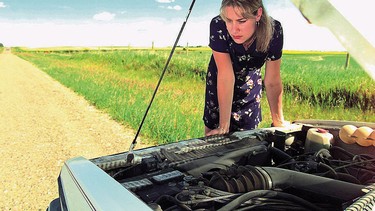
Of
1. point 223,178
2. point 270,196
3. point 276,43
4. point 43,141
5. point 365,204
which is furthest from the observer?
point 43,141

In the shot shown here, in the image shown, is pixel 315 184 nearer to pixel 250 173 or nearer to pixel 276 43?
pixel 250 173

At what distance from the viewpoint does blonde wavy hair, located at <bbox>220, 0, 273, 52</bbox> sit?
227cm

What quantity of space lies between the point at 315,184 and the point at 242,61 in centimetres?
147

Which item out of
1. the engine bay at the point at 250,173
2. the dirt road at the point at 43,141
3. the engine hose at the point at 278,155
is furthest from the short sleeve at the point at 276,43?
the dirt road at the point at 43,141

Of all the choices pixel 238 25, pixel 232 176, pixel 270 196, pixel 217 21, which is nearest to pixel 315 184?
pixel 270 196

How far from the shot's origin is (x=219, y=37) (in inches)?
103

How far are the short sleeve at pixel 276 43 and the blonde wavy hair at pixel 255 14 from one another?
56mm

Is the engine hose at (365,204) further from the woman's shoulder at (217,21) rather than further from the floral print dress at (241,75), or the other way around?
the woman's shoulder at (217,21)

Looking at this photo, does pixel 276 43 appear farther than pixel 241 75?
No

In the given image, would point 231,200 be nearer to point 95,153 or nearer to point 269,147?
point 269,147

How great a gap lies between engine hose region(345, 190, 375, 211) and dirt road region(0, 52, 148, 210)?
Result: 315 centimetres

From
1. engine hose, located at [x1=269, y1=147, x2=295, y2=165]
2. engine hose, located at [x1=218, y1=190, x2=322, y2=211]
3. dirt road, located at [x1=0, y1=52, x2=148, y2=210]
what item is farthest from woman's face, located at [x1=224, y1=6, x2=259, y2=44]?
dirt road, located at [x1=0, y1=52, x2=148, y2=210]

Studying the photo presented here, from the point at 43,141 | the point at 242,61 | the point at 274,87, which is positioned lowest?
the point at 43,141

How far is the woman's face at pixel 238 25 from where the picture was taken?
2291 mm
